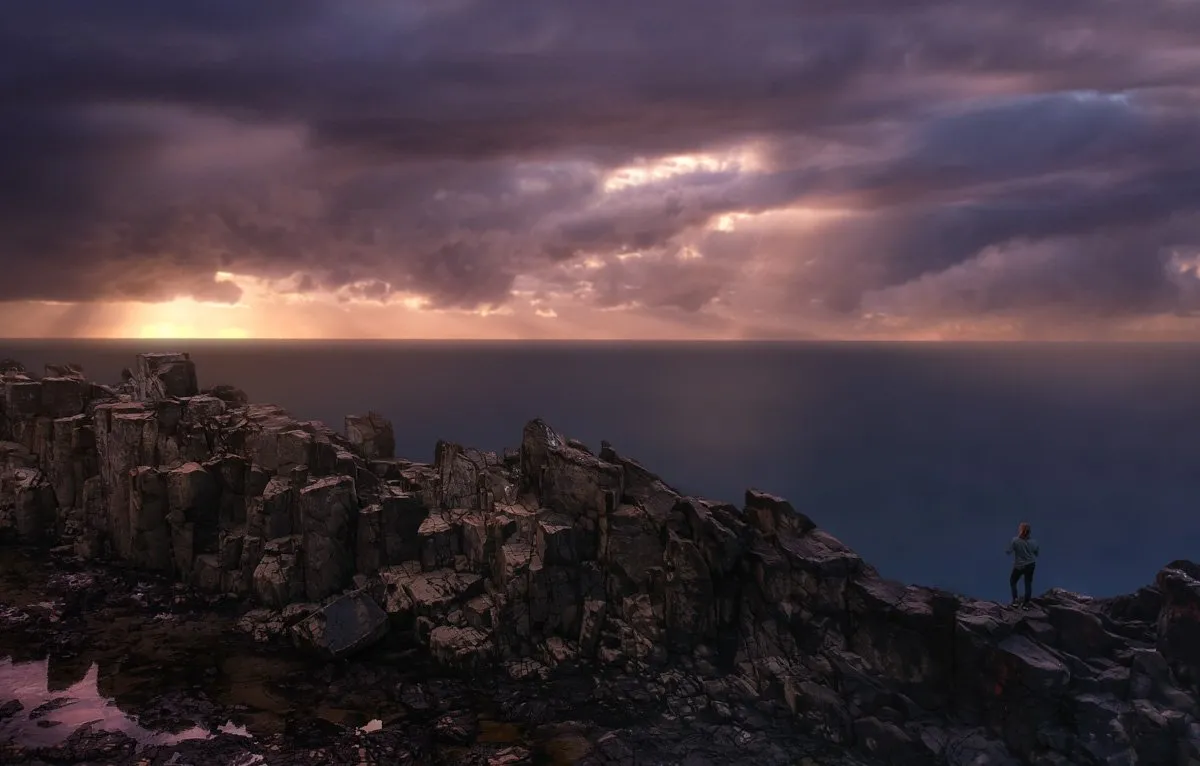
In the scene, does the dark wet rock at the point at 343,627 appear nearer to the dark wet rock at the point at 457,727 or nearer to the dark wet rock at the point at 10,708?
the dark wet rock at the point at 457,727

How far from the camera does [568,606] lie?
151 feet

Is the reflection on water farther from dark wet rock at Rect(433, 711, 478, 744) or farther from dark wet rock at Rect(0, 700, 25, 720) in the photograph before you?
dark wet rock at Rect(433, 711, 478, 744)

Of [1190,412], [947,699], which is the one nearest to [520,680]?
[947,699]

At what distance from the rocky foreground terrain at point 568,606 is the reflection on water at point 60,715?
1.47 metres

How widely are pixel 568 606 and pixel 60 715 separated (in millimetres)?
28615

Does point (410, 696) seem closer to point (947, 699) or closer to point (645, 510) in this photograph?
point (645, 510)

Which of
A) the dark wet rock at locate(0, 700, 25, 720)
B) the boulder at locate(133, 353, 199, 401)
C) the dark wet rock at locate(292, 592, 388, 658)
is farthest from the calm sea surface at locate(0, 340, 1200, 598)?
the dark wet rock at locate(0, 700, 25, 720)

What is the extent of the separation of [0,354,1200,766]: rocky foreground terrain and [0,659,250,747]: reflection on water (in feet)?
4.83

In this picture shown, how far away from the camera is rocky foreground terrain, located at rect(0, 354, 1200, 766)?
115ft

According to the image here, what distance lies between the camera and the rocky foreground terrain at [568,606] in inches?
1375

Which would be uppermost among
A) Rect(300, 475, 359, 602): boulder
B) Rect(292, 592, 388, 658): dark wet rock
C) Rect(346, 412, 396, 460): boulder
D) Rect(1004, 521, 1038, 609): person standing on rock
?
Rect(346, 412, 396, 460): boulder

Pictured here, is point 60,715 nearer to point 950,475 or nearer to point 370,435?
point 370,435

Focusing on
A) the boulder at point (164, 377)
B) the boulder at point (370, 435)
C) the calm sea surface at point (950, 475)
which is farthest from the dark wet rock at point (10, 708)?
the calm sea surface at point (950, 475)

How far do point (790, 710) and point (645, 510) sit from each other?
51.1 ft
